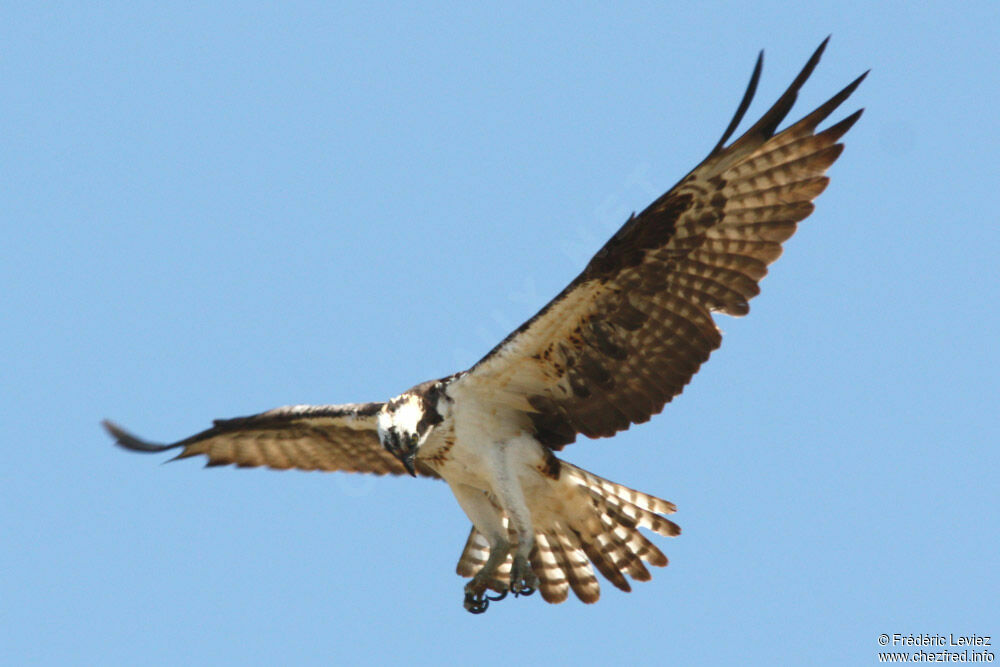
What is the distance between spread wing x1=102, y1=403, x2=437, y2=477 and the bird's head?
2.42ft

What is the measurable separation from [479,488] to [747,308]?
7.46 ft

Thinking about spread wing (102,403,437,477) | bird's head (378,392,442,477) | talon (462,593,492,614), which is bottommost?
talon (462,593,492,614)

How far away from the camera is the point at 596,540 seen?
9750 mm

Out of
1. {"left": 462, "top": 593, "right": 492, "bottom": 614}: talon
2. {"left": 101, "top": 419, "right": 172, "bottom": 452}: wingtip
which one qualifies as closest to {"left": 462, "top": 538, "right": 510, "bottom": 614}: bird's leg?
{"left": 462, "top": 593, "right": 492, "bottom": 614}: talon

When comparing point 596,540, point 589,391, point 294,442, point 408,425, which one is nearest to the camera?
point 408,425

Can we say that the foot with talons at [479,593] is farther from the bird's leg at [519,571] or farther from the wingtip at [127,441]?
the wingtip at [127,441]

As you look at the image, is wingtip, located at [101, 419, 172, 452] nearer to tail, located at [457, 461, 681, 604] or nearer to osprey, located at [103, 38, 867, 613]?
osprey, located at [103, 38, 867, 613]

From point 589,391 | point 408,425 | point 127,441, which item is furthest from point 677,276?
point 127,441

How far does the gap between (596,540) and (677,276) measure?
7.19ft

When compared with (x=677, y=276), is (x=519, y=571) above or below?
below

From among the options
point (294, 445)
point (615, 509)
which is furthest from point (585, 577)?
point (294, 445)

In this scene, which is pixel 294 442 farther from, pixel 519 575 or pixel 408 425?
pixel 519 575

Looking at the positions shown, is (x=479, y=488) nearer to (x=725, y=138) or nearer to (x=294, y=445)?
(x=294, y=445)

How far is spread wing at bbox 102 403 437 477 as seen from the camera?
9930 millimetres
